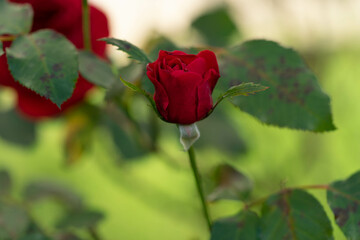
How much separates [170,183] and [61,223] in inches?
23.4

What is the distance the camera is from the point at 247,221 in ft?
0.72

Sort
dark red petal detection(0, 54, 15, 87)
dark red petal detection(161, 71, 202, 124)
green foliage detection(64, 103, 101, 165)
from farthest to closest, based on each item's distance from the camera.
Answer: green foliage detection(64, 103, 101, 165)
dark red petal detection(0, 54, 15, 87)
dark red petal detection(161, 71, 202, 124)

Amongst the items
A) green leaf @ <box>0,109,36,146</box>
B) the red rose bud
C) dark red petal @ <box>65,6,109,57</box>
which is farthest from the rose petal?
green leaf @ <box>0,109,36,146</box>

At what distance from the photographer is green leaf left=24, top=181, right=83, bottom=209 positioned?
1.18ft

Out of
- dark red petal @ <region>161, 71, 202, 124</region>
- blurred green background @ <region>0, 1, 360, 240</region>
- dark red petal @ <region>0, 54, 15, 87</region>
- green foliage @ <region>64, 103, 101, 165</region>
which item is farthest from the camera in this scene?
blurred green background @ <region>0, 1, 360, 240</region>

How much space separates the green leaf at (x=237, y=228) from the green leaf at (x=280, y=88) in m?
0.04

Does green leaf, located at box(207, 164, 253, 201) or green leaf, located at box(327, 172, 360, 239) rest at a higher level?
green leaf, located at box(327, 172, 360, 239)

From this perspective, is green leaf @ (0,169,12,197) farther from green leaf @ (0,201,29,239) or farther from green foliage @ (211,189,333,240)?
green foliage @ (211,189,333,240)

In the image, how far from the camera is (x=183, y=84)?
0.17 m

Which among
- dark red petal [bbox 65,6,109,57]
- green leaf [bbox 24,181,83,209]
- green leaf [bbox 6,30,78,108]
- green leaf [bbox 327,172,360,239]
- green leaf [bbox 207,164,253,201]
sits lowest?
green leaf [bbox 24,181,83,209]

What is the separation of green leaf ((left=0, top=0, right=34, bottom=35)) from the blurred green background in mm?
174

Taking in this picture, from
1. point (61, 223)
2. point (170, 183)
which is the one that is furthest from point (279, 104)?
point (170, 183)

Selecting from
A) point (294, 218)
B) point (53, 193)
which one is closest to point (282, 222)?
point (294, 218)

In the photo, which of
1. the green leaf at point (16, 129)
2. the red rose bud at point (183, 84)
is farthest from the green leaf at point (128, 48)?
the green leaf at point (16, 129)
